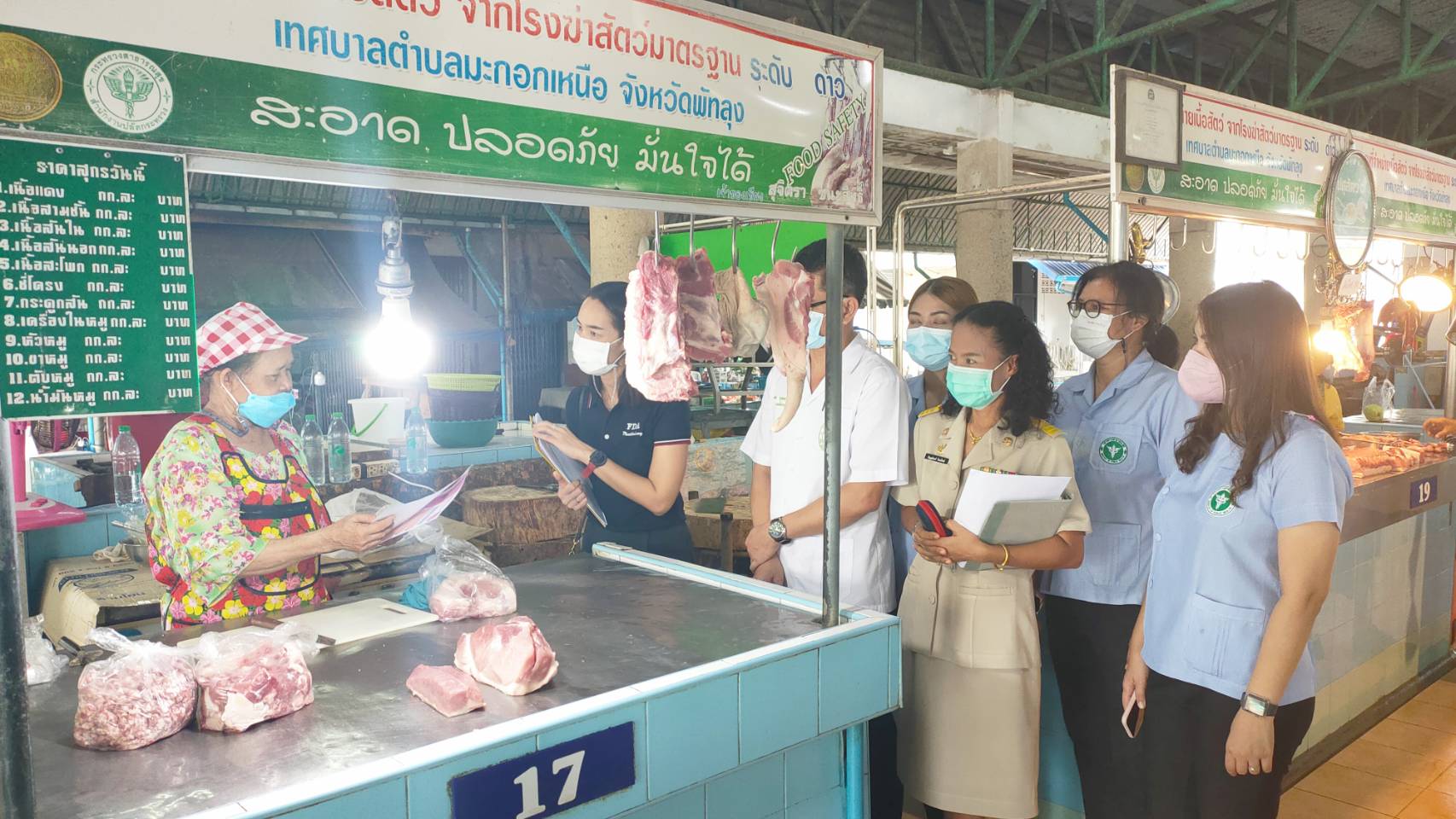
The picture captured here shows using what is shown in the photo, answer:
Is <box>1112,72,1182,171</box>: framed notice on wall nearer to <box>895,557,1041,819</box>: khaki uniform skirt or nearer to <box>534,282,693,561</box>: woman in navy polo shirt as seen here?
<box>895,557,1041,819</box>: khaki uniform skirt

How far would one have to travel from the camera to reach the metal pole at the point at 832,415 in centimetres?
199

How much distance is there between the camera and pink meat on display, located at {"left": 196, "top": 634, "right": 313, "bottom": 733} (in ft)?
4.94

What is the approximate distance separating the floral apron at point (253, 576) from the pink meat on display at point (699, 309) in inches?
42.8

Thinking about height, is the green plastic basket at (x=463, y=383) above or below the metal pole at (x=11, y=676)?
above

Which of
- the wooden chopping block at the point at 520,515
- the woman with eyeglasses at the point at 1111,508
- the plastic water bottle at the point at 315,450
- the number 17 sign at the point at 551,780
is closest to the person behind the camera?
the number 17 sign at the point at 551,780

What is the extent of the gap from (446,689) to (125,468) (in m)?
3.49

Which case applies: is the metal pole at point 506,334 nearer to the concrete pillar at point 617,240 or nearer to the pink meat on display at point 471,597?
the concrete pillar at point 617,240

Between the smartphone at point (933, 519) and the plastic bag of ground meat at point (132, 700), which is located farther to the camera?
the smartphone at point (933, 519)

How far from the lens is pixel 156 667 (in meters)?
1.51

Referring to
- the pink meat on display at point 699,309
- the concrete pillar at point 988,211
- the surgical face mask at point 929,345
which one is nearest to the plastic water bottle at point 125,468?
the pink meat on display at point 699,309

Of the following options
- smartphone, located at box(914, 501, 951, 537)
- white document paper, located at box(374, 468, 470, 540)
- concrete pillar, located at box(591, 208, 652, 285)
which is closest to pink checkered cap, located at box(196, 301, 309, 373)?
white document paper, located at box(374, 468, 470, 540)

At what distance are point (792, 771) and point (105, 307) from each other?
149cm

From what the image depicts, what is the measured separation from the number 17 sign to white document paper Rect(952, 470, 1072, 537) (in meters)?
1.07

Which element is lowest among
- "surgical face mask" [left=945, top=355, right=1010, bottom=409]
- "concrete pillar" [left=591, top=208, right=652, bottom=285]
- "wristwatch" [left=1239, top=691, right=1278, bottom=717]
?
"wristwatch" [left=1239, top=691, right=1278, bottom=717]
